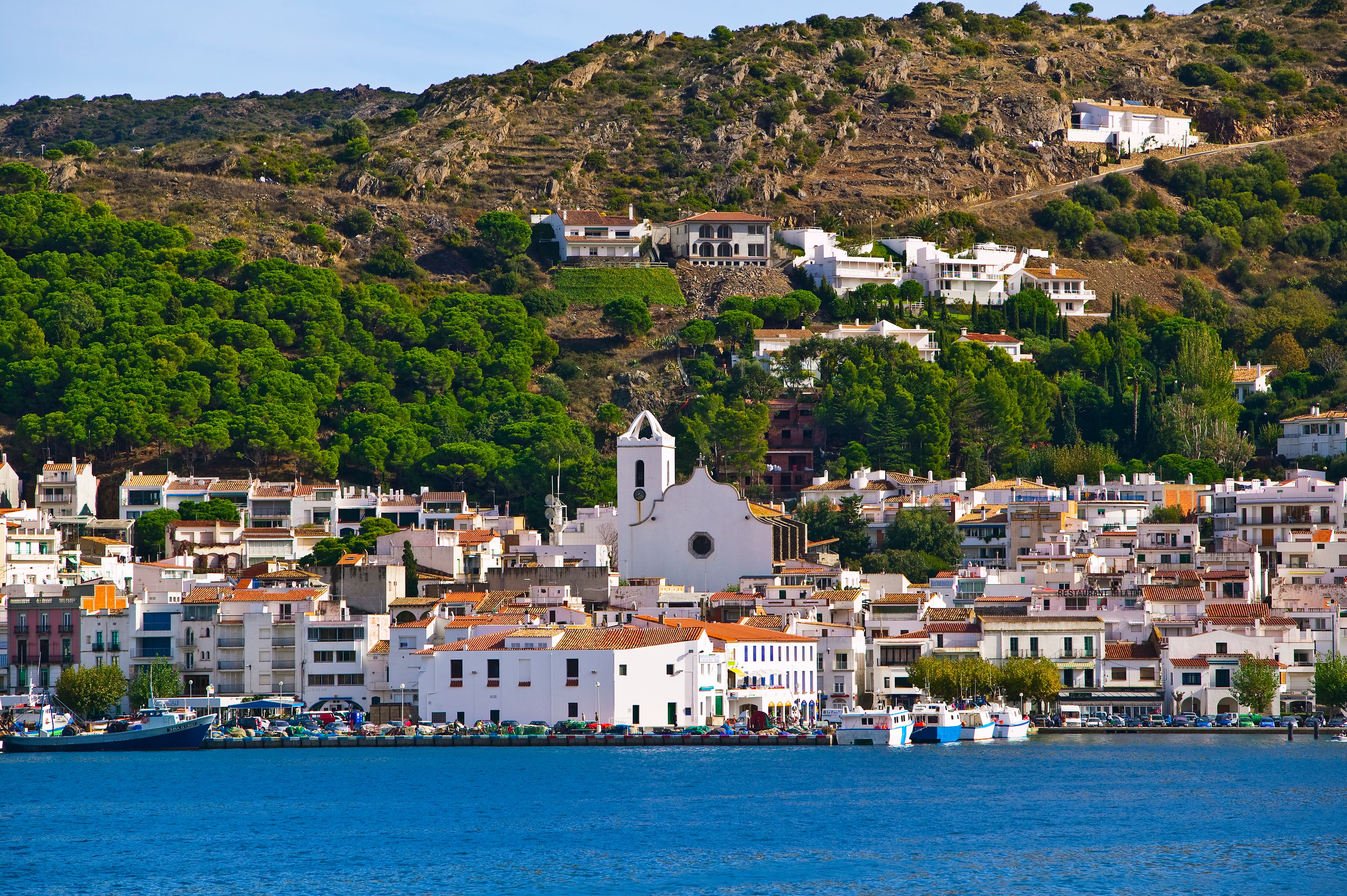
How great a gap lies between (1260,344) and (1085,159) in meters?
35.1

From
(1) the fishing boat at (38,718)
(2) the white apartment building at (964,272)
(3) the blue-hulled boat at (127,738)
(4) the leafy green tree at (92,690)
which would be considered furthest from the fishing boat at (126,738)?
(2) the white apartment building at (964,272)

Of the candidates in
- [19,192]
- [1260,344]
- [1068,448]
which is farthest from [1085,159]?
[19,192]

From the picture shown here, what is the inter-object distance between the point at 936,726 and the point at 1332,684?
45.6 ft

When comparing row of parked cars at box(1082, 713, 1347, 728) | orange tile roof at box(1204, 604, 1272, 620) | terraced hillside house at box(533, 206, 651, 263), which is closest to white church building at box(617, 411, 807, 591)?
orange tile roof at box(1204, 604, 1272, 620)

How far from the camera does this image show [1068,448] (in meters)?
117

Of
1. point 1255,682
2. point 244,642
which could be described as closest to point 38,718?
point 244,642

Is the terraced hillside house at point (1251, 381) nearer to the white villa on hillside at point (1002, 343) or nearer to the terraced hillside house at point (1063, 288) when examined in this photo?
the white villa on hillside at point (1002, 343)

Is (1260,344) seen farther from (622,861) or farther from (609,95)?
(622,861)

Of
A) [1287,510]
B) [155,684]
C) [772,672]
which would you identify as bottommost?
[155,684]

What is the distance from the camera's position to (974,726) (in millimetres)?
76688

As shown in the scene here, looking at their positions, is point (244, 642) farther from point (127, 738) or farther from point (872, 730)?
point (872, 730)

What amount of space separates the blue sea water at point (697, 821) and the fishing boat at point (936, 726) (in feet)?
4.03

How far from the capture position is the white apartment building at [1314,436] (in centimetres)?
11450

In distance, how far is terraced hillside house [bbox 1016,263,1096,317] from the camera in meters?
145
